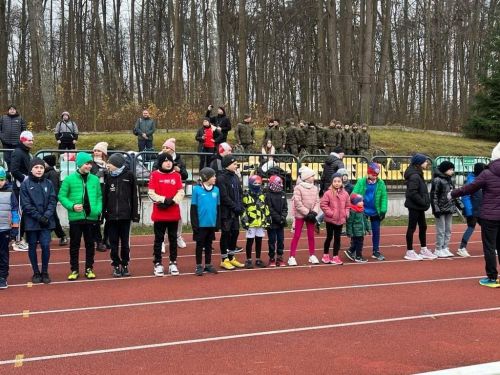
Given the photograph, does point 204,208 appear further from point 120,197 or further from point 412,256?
point 412,256

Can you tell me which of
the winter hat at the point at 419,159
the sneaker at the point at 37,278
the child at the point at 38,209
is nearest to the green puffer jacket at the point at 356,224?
the winter hat at the point at 419,159

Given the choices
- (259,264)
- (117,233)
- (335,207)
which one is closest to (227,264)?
(259,264)

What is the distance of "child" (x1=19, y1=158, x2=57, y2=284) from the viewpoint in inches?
349

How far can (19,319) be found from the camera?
706 cm

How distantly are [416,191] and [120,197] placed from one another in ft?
18.2

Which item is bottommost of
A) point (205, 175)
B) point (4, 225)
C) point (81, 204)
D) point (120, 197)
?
point (4, 225)

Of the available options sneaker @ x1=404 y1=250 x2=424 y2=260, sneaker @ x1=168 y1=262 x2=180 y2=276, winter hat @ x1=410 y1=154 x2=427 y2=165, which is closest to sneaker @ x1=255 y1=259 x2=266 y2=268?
sneaker @ x1=168 y1=262 x2=180 y2=276

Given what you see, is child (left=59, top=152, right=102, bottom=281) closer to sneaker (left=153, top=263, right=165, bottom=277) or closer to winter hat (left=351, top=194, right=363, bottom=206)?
sneaker (left=153, top=263, right=165, bottom=277)

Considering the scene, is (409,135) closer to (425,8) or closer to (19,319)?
(425,8)

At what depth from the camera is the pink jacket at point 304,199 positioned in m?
10.6

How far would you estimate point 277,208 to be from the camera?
34.3 ft

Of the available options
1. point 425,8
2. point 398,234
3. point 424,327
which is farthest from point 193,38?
point 424,327

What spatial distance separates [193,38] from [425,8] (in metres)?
18.9

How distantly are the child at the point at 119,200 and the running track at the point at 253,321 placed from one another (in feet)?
2.55
